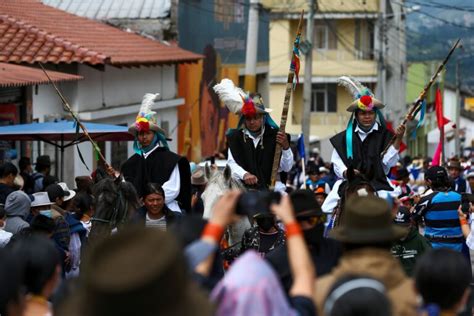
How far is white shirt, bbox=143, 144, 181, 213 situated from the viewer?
12203mm

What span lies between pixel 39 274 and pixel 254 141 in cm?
724

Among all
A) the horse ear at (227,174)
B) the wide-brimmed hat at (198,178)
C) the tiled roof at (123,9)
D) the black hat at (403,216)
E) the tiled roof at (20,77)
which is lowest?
the black hat at (403,216)

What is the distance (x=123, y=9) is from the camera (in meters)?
31.2

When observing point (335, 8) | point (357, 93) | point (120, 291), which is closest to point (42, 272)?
point (120, 291)

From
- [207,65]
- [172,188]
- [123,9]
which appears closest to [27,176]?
[172,188]

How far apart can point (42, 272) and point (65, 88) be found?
57.2ft

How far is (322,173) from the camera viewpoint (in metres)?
23.5

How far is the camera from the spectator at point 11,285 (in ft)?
17.7

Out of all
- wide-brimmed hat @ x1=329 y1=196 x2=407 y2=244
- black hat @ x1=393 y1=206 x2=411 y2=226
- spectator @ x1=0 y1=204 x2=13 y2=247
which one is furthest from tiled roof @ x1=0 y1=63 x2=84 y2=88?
wide-brimmed hat @ x1=329 y1=196 x2=407 y2=244

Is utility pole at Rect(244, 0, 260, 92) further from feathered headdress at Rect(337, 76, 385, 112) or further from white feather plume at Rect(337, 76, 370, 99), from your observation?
feathered headdress at Rect(337, 76, 385, 112)

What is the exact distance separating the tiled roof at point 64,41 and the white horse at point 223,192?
8384 millimetres

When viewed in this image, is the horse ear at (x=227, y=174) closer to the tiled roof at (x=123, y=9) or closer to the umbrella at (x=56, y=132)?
the umbrella at (x=56, y=132)

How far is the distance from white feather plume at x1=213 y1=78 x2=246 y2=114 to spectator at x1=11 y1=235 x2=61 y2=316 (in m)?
6.99

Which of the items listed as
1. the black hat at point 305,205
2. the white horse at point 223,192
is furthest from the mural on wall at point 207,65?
the black hat at point 305,205
